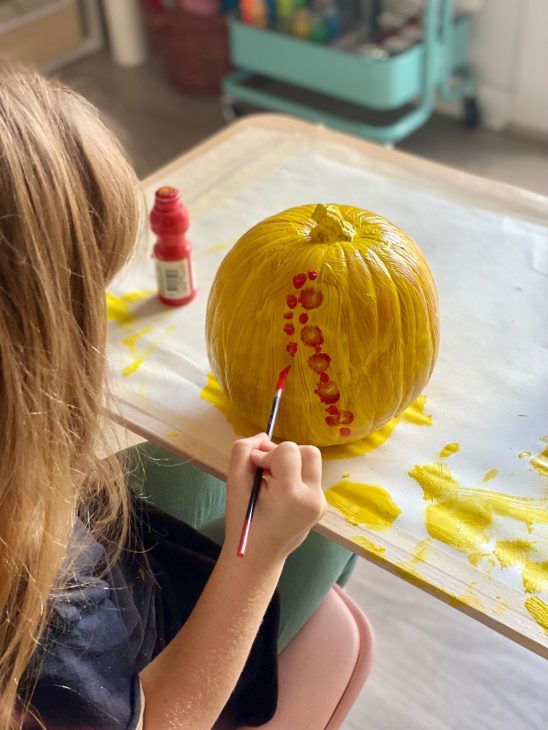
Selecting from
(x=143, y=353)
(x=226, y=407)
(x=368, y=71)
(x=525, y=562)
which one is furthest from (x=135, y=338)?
(x=368, y=71)

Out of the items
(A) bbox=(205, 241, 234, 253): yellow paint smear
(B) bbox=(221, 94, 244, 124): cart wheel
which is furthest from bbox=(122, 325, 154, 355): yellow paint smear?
(B) bbox=(221, 94, 244, 124): cart wheel

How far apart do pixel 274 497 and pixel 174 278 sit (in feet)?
1.12

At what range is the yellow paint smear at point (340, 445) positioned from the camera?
76 centimetres

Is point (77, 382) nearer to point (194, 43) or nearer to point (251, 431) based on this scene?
point (251, 431)

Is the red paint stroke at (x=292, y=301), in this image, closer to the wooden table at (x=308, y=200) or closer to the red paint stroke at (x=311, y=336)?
the red paint stroke at (x=311, y=336)

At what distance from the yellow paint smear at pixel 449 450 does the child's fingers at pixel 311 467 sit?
0.13 meters

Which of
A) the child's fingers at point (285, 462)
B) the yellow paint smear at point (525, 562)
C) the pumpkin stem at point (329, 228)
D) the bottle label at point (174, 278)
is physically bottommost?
the yellow paint smear at point (525, 562)

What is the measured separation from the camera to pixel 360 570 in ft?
4.20

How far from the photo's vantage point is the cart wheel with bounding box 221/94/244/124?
2281 mm

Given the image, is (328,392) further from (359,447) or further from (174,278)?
(174,278)

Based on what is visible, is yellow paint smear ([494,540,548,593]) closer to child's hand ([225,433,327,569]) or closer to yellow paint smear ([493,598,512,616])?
yellow paint smear ([493,598,512,616])

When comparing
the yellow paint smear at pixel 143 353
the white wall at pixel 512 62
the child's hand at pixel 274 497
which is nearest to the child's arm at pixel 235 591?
the child's hand at pixel 274 497

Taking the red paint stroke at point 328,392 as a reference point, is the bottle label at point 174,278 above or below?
below

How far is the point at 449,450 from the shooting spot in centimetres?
75
